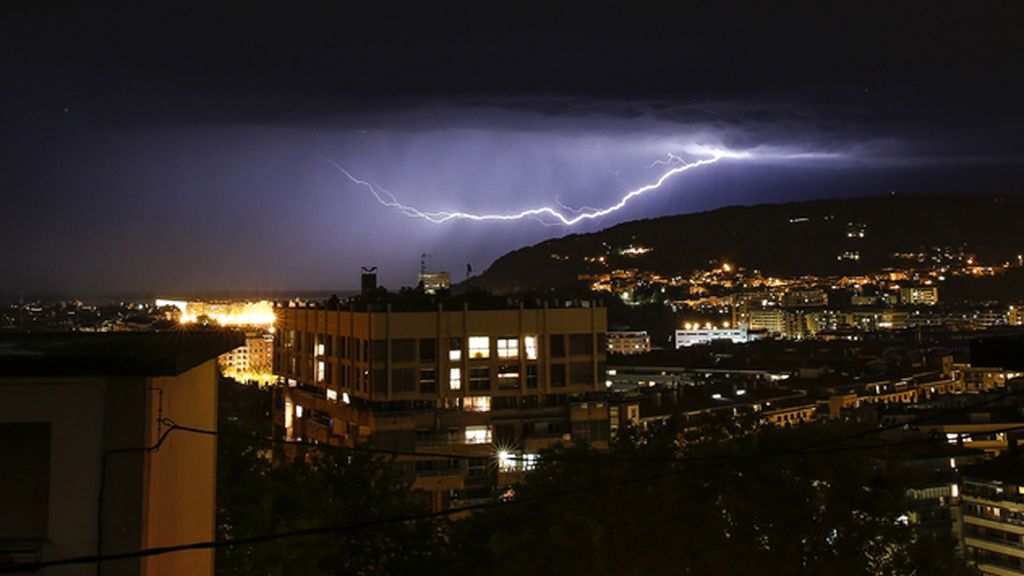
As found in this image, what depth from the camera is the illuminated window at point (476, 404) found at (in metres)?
23.3

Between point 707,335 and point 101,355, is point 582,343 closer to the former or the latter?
point 101,355

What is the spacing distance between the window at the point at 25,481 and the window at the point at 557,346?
69.0 ft

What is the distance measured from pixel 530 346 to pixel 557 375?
122cm

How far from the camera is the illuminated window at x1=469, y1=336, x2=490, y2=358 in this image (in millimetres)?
23609

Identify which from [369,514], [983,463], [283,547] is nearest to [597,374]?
[983,463]

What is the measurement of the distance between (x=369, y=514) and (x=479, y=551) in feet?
5.83

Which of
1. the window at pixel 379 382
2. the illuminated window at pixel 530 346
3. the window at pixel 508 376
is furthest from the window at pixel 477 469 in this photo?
the illuminated window at pixel 530 346

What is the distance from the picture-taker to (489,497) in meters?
20.3

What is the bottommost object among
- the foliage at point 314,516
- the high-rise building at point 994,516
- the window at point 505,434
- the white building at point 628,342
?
the high-rise building at point 994,516

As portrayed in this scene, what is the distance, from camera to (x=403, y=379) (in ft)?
75.3

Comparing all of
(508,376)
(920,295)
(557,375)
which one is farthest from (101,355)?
(920,295)

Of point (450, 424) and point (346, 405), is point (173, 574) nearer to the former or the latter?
point (450, 424)

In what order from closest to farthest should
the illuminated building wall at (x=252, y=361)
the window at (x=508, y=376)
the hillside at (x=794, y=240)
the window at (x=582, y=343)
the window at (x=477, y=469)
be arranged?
the window at (x=477, y=469), the window at (x=508, y=376), the window at (x=582, y=343), the illuminated building wall at (x=252, y=361), the hillside at (x=794, y=240)

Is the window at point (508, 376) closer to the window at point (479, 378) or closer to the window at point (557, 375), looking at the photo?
the window at point (479, 378)
